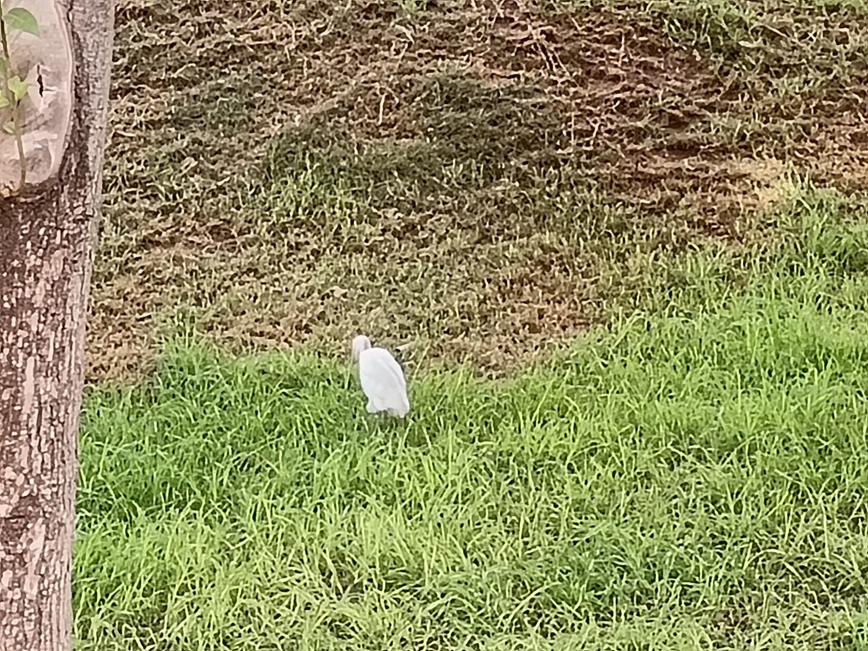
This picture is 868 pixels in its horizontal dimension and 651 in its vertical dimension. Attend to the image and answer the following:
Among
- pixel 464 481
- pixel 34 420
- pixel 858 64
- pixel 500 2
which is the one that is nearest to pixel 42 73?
pixel 34 420

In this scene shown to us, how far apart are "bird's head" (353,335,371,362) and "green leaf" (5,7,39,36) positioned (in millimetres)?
1505

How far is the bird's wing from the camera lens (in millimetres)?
2291

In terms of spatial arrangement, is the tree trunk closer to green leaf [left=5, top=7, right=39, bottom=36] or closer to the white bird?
green leaf [left=5, top=7, right=39, bottom=36]

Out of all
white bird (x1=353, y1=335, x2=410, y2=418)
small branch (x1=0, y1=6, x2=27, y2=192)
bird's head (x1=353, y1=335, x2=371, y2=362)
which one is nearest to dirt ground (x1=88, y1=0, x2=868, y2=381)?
bird's head (x1=353, y1=335, x2=371, y2=362)

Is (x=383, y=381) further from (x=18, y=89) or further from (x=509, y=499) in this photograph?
(x=18, y=89)

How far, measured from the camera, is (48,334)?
42.4 inches

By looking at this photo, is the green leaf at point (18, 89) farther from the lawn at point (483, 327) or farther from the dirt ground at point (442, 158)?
the dirt ground at point (442, 158)

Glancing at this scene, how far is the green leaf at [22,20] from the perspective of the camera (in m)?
0.96

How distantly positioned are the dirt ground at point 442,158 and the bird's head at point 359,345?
150 mm

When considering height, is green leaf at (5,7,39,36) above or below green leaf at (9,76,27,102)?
above

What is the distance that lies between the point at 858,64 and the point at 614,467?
1787 mm

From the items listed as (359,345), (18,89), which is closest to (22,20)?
(18,89)

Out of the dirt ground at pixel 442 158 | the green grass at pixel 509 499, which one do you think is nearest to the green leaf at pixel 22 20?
the green grass at pixel 509 499

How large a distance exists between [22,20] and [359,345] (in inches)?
60.9
